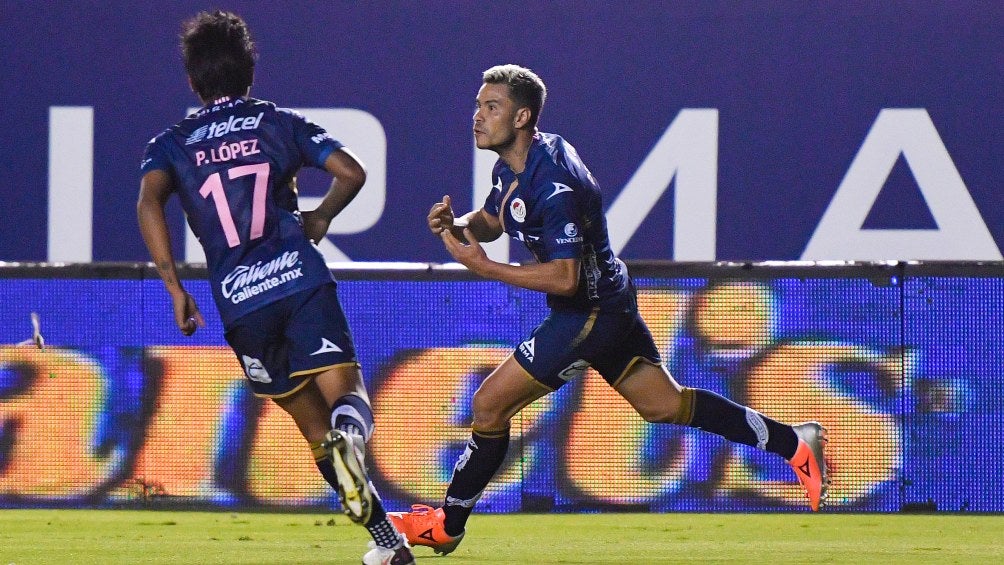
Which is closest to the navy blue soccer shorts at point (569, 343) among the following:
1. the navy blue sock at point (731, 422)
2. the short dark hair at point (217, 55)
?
the navy blue sock at point (731, 422)

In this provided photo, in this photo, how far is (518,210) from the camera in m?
5.50

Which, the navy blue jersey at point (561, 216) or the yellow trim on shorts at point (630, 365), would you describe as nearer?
the navy blue jersey at point (561, 216)

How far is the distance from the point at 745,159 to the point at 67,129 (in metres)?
5.71

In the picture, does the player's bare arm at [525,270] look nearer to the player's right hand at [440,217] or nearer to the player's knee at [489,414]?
the player's right hand at [440,217]

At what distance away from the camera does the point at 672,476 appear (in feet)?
26.0

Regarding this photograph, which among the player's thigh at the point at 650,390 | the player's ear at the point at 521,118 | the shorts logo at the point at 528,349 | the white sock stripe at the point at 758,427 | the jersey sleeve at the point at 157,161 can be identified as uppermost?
the player's ear at the point at 521,118

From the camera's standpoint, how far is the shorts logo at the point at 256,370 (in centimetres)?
487

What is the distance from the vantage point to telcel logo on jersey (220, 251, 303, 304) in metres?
4.82

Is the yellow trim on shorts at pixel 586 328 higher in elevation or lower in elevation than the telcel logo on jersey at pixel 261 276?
lower

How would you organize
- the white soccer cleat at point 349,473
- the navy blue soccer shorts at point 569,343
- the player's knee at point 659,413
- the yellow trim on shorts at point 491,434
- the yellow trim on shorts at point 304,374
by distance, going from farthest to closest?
the player's knee at point 659,413, the yellow trim on shorts at point 491,434, the navy blue soccer shorts at point 569,343, the yellow trim on shorts at point 304,374, the white soccer cleat at point 349,473

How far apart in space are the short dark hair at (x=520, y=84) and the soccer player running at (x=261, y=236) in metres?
0.83

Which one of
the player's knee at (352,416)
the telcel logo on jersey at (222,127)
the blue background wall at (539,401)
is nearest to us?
the player's knee at (352,416)

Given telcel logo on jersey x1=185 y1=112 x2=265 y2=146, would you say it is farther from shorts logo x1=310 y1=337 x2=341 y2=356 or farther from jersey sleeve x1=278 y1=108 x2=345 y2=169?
shorts logo x1=310 y1=337 x2=341 y2=356

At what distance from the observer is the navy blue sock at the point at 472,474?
5.74m
